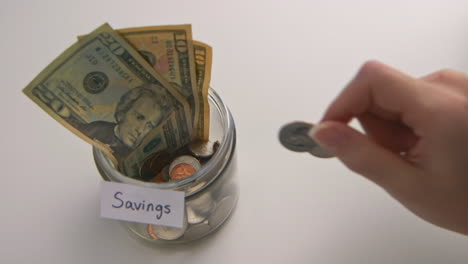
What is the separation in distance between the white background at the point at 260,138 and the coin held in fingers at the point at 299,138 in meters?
0.16

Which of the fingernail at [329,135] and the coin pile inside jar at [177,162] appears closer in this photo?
the fingernail at [329,135]

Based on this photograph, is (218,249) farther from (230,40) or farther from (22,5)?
(22,5)

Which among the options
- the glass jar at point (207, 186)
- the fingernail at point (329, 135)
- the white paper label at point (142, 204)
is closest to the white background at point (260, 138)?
the glass jar at point (207, 186)

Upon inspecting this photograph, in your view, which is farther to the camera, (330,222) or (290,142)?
(330,222)

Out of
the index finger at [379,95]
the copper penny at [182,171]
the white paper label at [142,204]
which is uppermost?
the index finger at [379,95]

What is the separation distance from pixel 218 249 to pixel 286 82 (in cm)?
33

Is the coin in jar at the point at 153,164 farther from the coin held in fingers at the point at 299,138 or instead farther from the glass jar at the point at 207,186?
the coin held in fingers at the point at 299,138

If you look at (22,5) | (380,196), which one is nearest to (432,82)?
(380,196)

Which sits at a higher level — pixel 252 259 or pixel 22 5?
pixel 22 5

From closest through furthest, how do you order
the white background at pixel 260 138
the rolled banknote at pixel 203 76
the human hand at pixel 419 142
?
the human hand at pixel 419 142 → the rolled banknote at pixel 203 76 → the white background at pixel 260 138

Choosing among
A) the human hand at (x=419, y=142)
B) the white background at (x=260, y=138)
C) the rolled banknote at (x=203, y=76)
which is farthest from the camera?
the white background at (x=260, y=138)

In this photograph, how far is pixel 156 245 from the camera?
0.66 meters

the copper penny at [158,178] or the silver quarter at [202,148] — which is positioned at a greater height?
the silver quarter at [202,148]

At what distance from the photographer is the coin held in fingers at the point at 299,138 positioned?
502 mm
